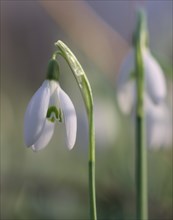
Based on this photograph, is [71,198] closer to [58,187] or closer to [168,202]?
[58,187]

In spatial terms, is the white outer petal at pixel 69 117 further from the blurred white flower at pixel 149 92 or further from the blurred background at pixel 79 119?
the blurred background at pixel 79 119

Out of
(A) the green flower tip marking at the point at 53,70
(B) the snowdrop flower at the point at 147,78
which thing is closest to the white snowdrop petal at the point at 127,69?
(B) the snowdrop flower at the point at 147,78

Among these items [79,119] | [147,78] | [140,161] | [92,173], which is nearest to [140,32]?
[147,78]

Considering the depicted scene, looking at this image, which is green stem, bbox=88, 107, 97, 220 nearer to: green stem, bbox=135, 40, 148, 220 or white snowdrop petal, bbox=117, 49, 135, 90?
green stem, bbox=135, 40, 148, 220

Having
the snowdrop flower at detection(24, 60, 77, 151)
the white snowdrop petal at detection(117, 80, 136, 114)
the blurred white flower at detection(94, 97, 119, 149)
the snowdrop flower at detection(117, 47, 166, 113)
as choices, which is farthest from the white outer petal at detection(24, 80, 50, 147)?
the blurred white flower at detection(94, 97, 119, 149)

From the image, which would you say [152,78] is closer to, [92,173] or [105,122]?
[92,173]

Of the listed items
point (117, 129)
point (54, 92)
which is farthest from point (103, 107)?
point (54, 92)

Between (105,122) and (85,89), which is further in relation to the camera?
(105,122)

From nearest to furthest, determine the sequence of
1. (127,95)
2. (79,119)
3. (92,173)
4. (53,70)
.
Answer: (92,173), (53,70), (127,95), (79,119)
